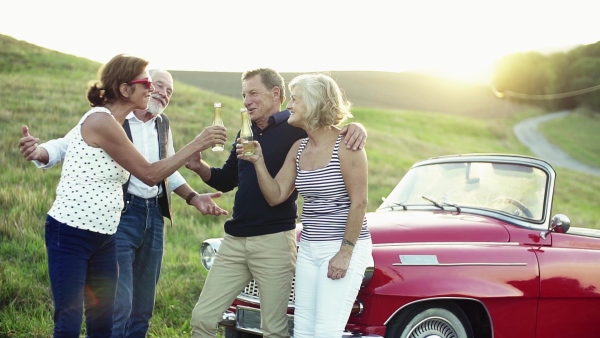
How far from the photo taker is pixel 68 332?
417 cm

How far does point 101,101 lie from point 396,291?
2228 millimetres

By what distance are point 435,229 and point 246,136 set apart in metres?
1.90

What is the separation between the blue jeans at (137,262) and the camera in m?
5.34

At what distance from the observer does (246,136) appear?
4699 millimetres

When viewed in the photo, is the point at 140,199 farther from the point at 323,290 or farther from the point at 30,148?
the point at 323,290

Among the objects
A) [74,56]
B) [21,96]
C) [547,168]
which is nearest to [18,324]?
[547,168]

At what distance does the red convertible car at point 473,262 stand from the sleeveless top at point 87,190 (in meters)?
1.55

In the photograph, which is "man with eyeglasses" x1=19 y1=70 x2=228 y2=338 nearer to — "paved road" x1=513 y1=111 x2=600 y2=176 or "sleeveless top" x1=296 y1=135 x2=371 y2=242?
"sleeveless top" x1=296 y1=135 x2=371 y2=242

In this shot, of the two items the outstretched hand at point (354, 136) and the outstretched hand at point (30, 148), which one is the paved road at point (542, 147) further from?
the outstretched hand at point (30, 148)

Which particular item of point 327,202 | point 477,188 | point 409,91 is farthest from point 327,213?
point 409,91

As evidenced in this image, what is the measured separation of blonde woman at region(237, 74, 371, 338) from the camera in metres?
4.41

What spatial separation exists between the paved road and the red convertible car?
39122mm

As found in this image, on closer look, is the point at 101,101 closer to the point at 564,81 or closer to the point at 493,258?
the point at 493,258

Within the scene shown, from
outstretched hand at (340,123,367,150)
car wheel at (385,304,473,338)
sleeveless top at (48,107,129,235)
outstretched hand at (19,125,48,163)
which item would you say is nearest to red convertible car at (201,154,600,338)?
car wheel at (385,304,473,338)
